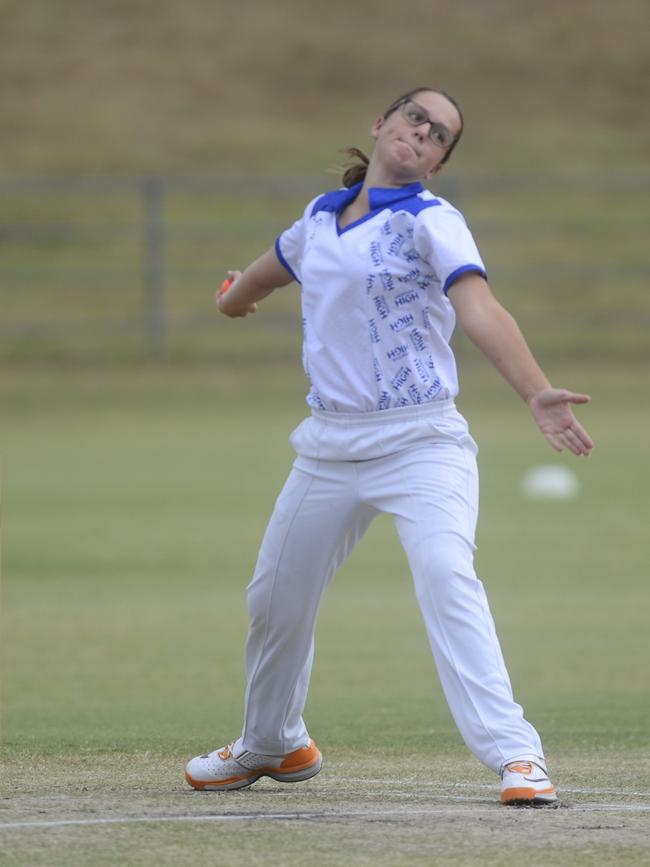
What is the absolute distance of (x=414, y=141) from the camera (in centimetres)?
506

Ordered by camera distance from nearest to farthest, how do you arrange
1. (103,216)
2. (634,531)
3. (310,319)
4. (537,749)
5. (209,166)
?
(537,749) < (310,319) < (634,531) < (103,216) < (209,166)

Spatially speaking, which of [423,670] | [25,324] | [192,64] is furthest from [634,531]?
[192,64]

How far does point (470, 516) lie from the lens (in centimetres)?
491

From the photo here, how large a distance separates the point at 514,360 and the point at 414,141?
0.76 meters

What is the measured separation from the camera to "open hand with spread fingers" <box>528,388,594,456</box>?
4578 millimetres

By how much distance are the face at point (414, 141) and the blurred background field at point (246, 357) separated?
182cm

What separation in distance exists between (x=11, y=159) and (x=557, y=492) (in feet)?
68.8

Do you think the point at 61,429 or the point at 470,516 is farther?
the point at 61,429

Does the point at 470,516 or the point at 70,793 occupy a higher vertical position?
the point at 470,516

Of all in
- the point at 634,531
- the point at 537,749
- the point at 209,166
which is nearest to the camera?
the point at 537,749

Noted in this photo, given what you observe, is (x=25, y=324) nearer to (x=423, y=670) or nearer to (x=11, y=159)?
(x=11, y=159)

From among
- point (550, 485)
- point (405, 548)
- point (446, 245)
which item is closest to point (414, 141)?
point (446, 245)

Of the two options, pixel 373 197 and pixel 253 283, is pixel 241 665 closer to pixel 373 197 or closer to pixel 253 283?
pixel 253 283

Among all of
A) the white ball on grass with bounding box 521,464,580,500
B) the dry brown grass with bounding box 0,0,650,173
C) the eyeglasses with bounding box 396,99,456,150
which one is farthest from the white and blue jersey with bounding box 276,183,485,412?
the dry brown grass with bounding box 0,0,650,173
